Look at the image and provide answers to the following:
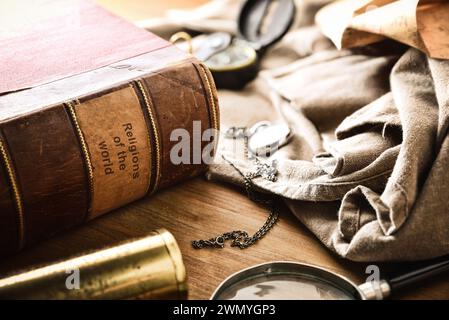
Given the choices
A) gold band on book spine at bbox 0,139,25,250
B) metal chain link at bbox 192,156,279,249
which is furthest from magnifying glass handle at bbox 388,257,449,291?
gold band on book spine at bbox 0,139,25,250

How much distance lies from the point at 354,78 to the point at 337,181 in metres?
0.28

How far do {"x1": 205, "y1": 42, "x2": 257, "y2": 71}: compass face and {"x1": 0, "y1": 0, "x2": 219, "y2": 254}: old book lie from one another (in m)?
Result: 0.21

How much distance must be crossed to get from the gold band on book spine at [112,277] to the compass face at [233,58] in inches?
20.2

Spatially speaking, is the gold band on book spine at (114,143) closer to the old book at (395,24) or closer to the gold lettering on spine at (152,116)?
the gold lettering on spine at (152,116)

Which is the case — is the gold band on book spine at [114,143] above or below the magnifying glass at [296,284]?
above

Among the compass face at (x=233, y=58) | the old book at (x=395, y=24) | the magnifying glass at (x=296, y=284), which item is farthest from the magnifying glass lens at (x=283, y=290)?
the compass face at (x=233, y=58)

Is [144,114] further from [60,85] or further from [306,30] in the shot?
[306,30]

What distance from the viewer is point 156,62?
86 centimetres

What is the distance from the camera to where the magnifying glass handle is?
0.70m

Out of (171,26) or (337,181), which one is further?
(171,26)

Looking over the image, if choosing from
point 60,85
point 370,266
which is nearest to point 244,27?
point 60,85

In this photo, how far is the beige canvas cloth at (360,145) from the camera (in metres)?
0.72

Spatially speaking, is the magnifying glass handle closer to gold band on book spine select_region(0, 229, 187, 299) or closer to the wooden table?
the wooden table
